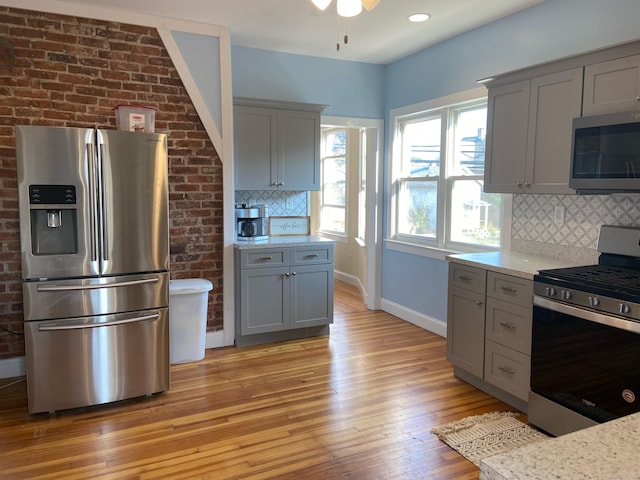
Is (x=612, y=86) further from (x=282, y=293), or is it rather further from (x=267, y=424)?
(x=282, y=293)

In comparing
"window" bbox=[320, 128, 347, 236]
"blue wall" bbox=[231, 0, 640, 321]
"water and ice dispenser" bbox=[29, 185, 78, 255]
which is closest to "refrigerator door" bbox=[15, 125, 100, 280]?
"water and ice dispenser" bbox=[29, 185, 78, 255]

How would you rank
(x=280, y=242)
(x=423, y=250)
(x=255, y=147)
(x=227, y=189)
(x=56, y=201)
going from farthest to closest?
(x=423, y=250) < (x=255, y=147) < (x=280, y=242) < (x=227, y=189) < (x=56, y=201)

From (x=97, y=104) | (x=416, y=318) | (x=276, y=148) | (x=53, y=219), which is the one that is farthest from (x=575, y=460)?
(x=416, y=318)

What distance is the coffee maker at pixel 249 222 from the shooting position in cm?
432

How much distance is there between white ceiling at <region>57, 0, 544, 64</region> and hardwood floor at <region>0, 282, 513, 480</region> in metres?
2.56

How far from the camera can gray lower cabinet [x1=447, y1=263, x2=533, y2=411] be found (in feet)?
9.16

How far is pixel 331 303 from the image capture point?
4402 mm

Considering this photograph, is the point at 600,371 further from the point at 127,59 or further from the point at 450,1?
the point at 127,59

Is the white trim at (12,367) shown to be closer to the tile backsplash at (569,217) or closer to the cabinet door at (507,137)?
the cabinet door at (507,137)

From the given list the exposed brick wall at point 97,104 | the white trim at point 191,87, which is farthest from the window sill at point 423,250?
the white trim at point 191,87

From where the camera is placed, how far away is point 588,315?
7.60 feet

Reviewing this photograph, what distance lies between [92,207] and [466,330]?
2588 millimetres

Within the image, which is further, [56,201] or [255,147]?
[255,147]

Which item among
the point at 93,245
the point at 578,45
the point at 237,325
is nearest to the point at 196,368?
the point at 237,325
